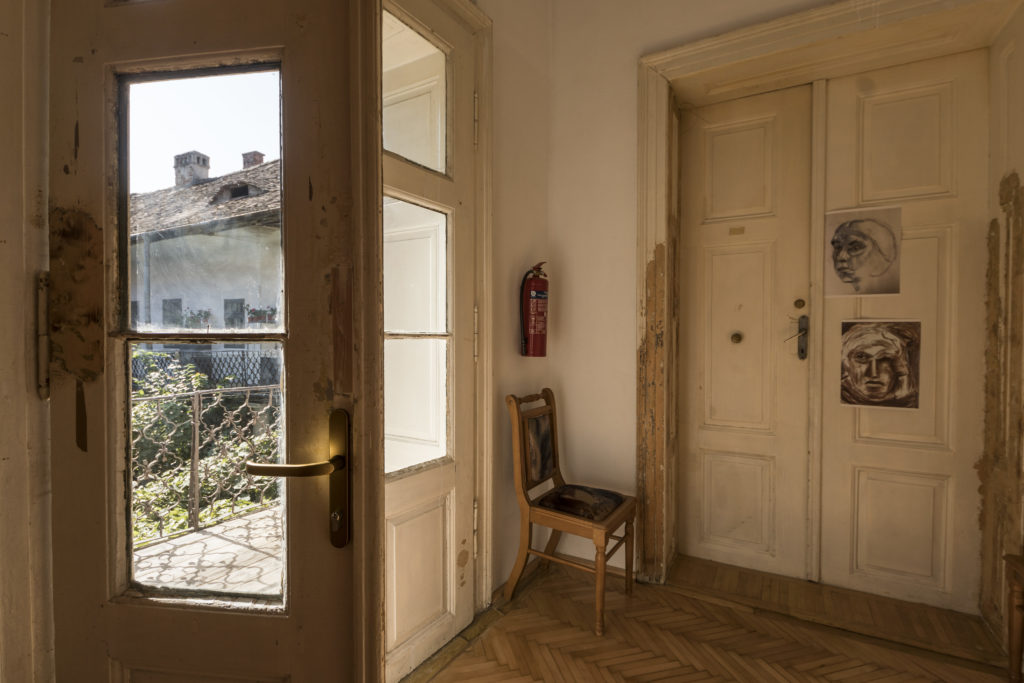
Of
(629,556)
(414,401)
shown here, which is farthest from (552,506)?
(414,401)

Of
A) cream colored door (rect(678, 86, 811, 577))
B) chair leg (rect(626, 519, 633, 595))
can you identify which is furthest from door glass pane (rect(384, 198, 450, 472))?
cream colored door (rect(678, 86, 811, 577))

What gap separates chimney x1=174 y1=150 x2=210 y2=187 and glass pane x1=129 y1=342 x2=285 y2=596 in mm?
356

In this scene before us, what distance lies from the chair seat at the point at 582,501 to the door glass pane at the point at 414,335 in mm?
693

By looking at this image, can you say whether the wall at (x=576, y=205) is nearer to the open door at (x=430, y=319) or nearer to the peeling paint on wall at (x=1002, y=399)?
the open door at (x=430, y=319)

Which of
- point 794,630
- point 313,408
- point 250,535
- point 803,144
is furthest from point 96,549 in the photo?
point 803,144

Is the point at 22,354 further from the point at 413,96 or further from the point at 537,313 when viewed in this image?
the point at 537,313

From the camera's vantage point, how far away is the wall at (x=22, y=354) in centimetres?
Answer: 96

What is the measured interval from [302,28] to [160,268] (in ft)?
1.92

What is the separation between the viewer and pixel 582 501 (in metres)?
2.48

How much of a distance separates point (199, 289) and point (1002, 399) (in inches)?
122

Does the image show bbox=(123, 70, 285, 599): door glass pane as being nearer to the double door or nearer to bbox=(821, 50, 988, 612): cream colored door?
the double door

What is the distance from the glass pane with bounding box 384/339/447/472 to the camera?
1.99 m

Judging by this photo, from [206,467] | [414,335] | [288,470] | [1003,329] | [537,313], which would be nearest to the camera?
[288,470]

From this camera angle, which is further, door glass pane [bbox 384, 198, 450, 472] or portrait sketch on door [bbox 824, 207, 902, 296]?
portrait sketch on door [bbox 824, 207, 902, 296]
